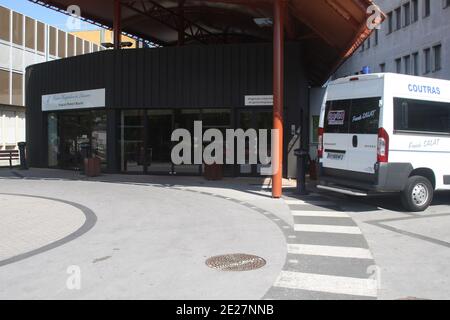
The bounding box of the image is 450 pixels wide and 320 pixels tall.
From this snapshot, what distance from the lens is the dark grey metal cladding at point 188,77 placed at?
672 inches

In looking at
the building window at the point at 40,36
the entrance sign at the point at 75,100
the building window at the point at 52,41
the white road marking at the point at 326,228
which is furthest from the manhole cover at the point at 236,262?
the building window at the point at 52,41

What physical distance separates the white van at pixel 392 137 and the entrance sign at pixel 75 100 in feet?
32.8

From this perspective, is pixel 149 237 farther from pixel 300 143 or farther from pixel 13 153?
pixel 13 153

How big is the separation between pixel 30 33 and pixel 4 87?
4.72 m

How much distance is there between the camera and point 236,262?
21.1 feet

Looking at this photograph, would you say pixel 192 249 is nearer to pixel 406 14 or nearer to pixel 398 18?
pixel 406 14

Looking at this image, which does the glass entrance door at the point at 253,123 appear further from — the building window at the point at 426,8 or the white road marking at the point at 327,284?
the building window at the point at 426,8

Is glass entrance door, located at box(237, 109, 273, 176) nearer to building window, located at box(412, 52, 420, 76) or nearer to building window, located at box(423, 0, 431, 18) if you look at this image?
building window, located at box(423, 0, 431, 18)

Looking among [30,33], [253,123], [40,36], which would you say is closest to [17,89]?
[30,33]

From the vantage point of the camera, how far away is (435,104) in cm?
1089

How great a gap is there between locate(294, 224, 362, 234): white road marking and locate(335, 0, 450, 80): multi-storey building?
2765 centimetres

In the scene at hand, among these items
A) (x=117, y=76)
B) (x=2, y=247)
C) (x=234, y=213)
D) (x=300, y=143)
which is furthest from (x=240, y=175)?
(x=2, y=247)

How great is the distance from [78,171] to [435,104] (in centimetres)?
1387

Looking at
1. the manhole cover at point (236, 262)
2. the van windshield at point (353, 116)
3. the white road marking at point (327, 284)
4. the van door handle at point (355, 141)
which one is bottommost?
the white road marking at point (327, 284)
